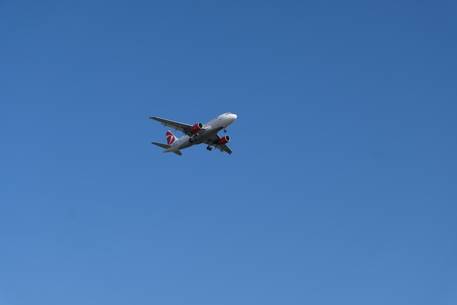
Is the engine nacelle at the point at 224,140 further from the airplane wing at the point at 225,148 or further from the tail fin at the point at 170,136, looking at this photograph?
the tail fin at the point at 170,136

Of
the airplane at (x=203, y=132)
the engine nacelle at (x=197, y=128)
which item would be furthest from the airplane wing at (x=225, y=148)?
the engine nacelle at (x=197, y=128)

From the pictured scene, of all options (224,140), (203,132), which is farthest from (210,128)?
(224,140)

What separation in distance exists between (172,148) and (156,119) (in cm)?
1038

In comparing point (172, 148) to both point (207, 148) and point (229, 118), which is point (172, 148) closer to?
point (207, 148)

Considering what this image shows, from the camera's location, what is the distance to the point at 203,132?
353 ft

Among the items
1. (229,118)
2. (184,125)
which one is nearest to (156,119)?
(184,125)

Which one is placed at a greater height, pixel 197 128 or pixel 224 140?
pixel 224 140

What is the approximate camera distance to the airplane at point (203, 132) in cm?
10569

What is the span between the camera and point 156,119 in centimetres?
10700

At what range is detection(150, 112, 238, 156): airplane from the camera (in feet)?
347

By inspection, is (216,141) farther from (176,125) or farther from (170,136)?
(170,136)

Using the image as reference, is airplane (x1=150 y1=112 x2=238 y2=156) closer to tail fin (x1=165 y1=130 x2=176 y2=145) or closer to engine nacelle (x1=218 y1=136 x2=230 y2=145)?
engine nacelle (x1=218 y1=136 x2=230 y2=145)

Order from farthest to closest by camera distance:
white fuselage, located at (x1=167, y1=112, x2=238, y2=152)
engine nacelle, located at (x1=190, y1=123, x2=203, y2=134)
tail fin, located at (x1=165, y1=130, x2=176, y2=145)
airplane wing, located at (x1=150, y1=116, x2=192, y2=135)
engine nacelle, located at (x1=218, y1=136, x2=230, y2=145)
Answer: tail fin, located at (x1=165, y1=130, x2=176, y2=145), engine nacelle, located at (x1=218, y1=136, x2=230, y2=145), airplane wing, located at (x1=150, y1=116, x2=192, y2=135), engine nacelle, located at (x1=190, y1=123, x2=203, y2=134), white fuselage, located at (x1=167, y1=112, x2=238, y2=152)

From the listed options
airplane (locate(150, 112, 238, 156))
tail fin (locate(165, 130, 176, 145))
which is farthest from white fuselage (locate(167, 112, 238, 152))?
tail fin (locate(165, 130, 176, 145))
